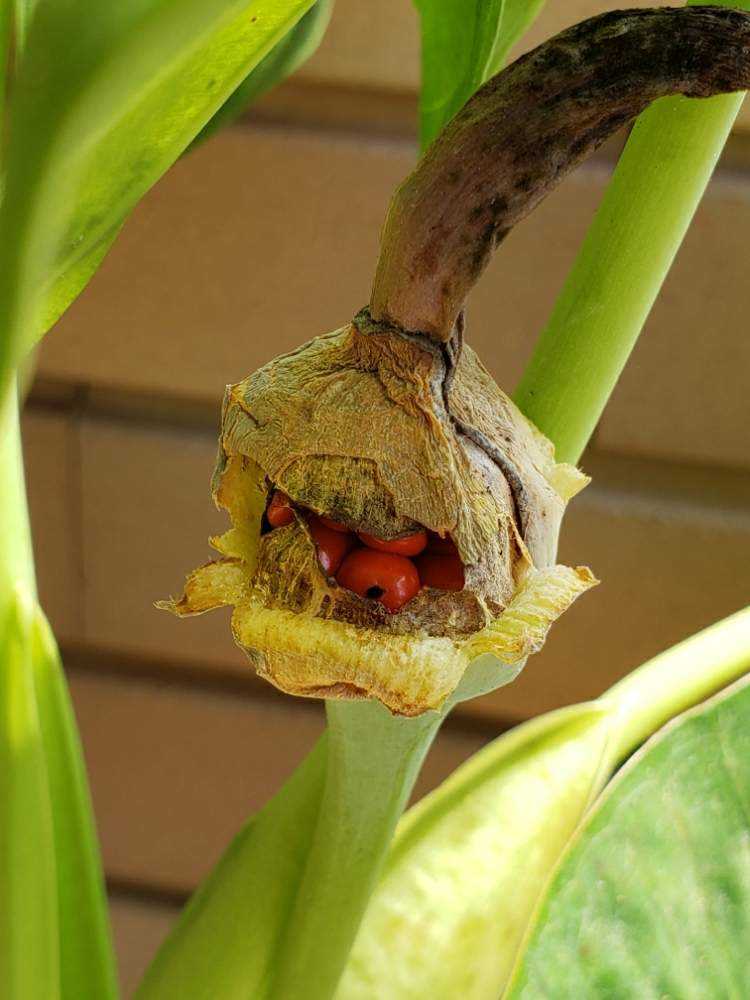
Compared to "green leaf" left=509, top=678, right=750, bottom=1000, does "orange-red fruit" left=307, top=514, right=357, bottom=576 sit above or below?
above

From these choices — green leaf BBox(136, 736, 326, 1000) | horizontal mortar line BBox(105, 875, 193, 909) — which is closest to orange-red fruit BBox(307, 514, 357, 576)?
green leaf BBox(136, 736, 326, 1000)

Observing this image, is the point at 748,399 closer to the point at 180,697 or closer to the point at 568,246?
the point at 568,246

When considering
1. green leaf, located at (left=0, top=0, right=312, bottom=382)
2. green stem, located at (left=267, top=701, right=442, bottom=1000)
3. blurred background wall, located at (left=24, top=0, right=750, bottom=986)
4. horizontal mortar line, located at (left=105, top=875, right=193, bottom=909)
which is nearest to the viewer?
green leaf, located at (left=0, top=0, right=312, bottom=382)

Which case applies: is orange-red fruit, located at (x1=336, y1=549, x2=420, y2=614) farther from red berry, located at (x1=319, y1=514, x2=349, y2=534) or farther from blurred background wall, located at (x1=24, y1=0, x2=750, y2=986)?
blurred background wall, located at (x1=24, y1=0, x2=750, y2=986)

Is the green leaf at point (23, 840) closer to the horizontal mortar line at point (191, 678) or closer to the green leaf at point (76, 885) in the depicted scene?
the green leaf at point (76, 885)

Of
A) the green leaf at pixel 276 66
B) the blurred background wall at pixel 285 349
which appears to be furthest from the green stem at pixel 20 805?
the blurred background wall at pixel 285 349

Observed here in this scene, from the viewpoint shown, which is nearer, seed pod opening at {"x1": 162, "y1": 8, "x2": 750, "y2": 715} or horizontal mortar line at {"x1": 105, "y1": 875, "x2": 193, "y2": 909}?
seed pod opening at {"x1": 162, "y1": 8, "x2": 750, "y2": 715}
